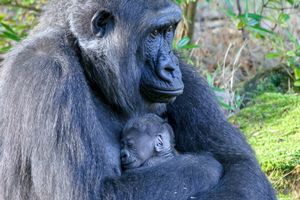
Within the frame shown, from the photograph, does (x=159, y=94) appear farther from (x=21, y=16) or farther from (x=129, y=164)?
(x=21, y=16)

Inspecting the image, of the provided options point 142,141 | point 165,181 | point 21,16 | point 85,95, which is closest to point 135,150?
point 142,141

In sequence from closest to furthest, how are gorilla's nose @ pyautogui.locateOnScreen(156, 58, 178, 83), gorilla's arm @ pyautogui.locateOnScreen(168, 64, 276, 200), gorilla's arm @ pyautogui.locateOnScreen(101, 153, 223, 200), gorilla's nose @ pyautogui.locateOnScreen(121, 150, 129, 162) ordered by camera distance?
1. gorilla's arm @ pyautogui.locateOnScreen(101, 153, 223, 200)
2. gorilla's nose @ pyautogui.locateOnScreen(156, 58, 178, 83)
3. gorilla's nose @ pyautogui.locateOnScreen(121, 150, 129, 162)
4. gorilla's arm @ pyautogui.locateOnScreen(168, 64, 276, 200)

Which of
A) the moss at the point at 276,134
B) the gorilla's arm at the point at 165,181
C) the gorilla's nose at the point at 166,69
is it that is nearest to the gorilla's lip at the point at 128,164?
the gorilla's arm at the point at 165,181

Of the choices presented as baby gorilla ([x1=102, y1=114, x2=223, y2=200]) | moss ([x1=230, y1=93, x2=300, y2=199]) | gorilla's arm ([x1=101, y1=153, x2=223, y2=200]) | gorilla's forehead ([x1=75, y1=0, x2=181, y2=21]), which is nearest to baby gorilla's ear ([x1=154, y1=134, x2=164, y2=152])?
baby gorilla ([x1=102, y1=114, x2=223, y2=200])

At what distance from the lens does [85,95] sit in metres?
4.20

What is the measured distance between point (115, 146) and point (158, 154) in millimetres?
254

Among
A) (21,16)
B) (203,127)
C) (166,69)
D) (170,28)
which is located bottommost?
(21,16)

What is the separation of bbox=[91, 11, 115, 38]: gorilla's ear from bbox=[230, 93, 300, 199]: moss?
1990mm

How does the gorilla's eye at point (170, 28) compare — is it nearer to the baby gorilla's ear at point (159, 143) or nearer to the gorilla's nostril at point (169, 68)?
the gorilla's nostril at point (169, 68)

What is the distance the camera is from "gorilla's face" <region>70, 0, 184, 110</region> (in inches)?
172

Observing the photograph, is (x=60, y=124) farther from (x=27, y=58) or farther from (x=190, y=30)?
(x=190, y=30)

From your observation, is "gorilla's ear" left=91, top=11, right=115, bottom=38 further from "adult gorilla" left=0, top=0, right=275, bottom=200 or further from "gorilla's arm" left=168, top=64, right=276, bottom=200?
"gorilla's arm" left=168, top=64, right=276, bottom=200

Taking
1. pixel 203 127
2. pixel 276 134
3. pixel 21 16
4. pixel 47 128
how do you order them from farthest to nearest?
pixel 21 16, pixel 276 134, pixel 203 127, pixel 47 128

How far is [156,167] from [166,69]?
1.81 feet
